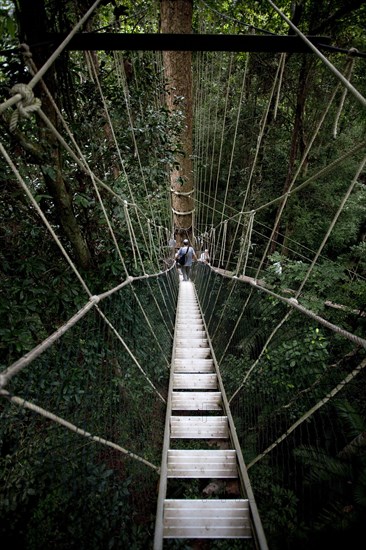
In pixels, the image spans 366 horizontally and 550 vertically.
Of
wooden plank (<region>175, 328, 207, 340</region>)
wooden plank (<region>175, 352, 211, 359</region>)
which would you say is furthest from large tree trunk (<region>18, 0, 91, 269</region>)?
wooden plank (<region>175, 328, 207, 340</region>)

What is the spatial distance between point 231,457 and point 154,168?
1.74 meters

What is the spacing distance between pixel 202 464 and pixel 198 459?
0.10 ft

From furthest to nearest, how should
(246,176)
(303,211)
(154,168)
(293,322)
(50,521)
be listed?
1. (246,176)
2. (303,211)
3. (293,322)
4. (154,168)
5. (50,521)

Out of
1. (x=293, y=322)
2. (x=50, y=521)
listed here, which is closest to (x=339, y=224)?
(x=293, y=322)

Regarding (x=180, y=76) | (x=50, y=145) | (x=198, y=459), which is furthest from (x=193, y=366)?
(x=180, y=76)

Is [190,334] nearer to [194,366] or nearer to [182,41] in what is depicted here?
[194,366]

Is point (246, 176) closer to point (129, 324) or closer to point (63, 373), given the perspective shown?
point (129, 324)

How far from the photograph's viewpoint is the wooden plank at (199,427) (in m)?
1.65

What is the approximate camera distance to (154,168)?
6.23 ft

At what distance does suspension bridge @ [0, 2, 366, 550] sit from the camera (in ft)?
3.26

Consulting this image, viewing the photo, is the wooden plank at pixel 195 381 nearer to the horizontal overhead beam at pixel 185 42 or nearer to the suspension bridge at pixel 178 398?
the suspension bridge at pixel 178 398

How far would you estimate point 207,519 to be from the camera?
1182 mm

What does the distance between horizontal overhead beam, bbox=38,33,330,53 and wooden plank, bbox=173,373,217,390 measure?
194cm

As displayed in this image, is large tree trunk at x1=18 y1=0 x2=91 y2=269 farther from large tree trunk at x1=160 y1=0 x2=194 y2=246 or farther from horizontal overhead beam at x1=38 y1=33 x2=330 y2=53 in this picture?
large tree trunk at x1=160 y1=0 x2=194 y2=246
